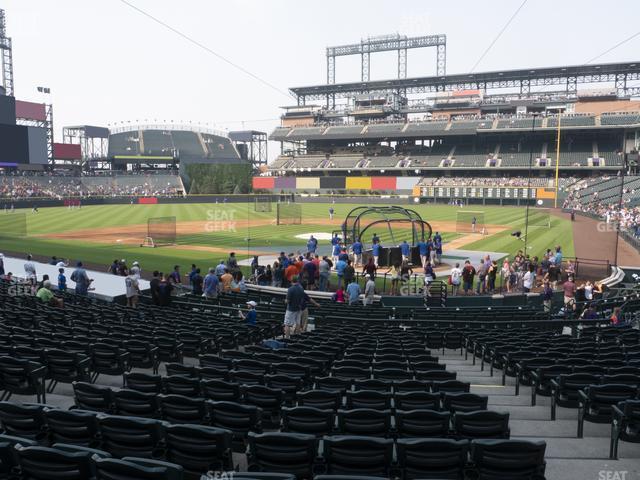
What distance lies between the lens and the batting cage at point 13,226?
1658 inches

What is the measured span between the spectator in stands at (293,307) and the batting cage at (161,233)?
2559 cm

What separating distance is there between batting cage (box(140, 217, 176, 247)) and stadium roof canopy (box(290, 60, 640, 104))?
7354 cm

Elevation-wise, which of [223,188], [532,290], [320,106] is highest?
[320,106]

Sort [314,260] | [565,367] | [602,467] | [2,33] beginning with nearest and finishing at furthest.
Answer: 1. [602,467]
2. [565,367]
3. [314,260]
4. [2,33]

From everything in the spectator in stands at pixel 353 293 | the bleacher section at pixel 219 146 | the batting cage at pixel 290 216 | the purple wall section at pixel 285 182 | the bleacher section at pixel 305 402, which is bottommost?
the spectator in stands at pixel 353 293

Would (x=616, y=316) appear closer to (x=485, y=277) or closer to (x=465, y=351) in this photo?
(x=465, y=351)

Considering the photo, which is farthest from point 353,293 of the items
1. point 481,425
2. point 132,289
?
point 481,425

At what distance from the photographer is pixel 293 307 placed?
1325 centimetres

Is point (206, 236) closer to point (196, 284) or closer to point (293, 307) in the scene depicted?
point (196, 284)

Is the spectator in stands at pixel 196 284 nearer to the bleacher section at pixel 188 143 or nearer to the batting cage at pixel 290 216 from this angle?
the batting cage at pixel 290 216

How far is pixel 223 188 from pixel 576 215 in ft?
209

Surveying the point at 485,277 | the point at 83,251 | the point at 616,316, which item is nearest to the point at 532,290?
the point at 485,277

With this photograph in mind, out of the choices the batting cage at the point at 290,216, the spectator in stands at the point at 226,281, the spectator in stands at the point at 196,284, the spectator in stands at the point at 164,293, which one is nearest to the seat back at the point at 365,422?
the spectator in stands at the point at 164,293

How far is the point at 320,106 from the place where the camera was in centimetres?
12325
